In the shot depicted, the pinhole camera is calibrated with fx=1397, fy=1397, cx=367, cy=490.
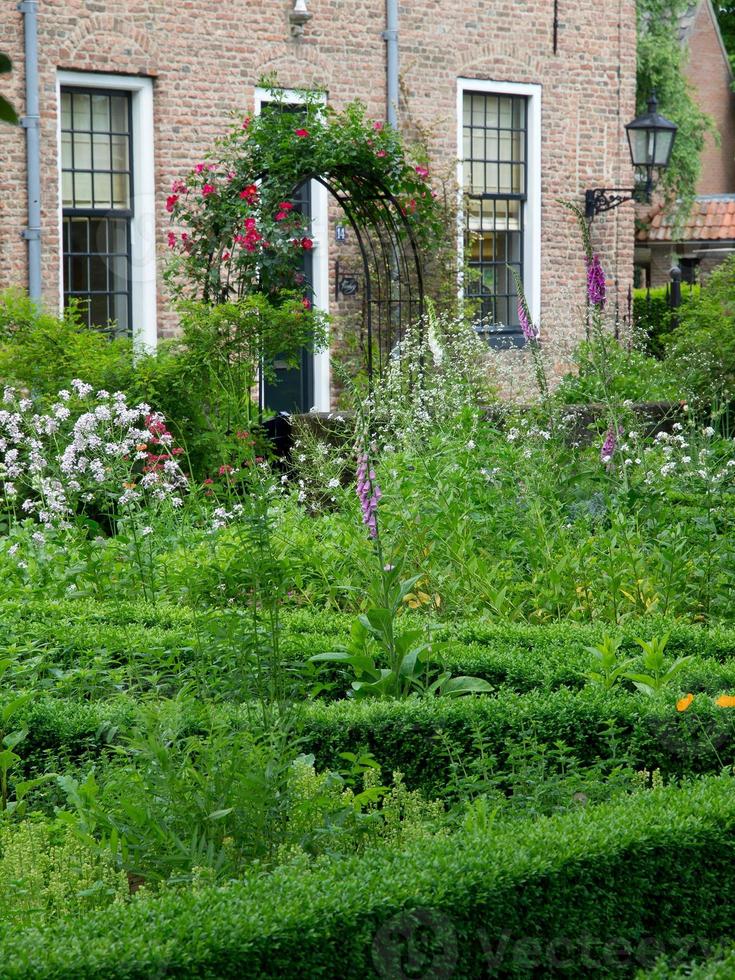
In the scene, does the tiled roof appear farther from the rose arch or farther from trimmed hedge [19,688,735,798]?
trimmed hedge [19,688,735,798]

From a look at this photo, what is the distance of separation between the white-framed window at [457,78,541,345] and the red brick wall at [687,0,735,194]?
54.4ft

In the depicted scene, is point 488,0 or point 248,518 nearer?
point 248,518

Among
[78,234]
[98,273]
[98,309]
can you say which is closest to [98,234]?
[78,234]

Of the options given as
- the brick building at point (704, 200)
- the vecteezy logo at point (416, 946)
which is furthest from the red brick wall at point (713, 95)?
the vecteezy logo at point (416, 946)

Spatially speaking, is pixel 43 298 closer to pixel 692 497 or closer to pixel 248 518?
pixel 692 497

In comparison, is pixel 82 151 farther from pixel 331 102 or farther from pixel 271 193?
pixel 331 102

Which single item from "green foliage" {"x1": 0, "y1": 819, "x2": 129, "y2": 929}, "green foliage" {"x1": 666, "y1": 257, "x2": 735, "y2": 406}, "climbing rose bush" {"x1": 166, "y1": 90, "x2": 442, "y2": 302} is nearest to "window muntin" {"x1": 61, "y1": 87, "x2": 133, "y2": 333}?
"climbing rose bush" {"x1": 166, "y1": 90, "x2": 442, "y2": 302}

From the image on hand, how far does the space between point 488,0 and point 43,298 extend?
20.1 ft

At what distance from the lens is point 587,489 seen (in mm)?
6531

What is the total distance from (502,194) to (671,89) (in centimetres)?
903

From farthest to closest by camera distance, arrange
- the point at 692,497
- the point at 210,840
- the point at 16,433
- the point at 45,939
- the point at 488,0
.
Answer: the point at 488,0 < the point at 16,433 < the point at 692,497 < the point at 210,840 < the point at 45,939

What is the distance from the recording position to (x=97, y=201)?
1212 cm

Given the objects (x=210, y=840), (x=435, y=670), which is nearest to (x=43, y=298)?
(x=435, y=670)

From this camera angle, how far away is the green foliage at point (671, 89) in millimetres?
22250
